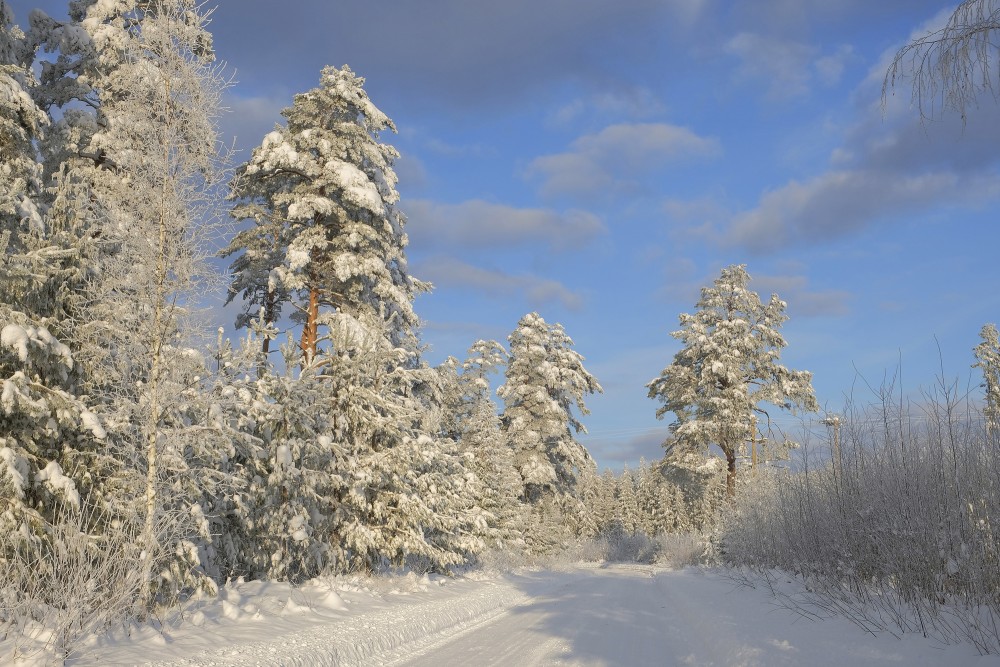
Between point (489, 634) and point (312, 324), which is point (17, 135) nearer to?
point (312, 324)

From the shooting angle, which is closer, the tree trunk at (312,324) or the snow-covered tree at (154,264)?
the snow-covered tree at (154,264)

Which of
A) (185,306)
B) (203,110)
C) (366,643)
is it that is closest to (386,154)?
(203,110)

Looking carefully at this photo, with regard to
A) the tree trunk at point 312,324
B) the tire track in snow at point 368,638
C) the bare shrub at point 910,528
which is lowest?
the tire track in snow at point 368,638

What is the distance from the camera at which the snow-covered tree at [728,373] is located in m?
28.6

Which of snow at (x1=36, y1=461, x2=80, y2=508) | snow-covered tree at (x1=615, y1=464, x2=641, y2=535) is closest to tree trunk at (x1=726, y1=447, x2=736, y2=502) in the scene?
snow at (x1=36, y1=461, x2=80, y2=508)

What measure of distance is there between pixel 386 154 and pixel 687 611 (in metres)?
16.2

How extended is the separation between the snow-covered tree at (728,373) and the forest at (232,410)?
21.6 feet

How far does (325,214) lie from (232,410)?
28.6 ft

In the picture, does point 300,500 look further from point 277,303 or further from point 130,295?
point 277,303

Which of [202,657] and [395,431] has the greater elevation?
[395,431]

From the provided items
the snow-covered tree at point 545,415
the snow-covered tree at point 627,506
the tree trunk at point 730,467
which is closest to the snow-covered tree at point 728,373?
the tree trunk at point 730,467

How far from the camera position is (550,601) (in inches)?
594

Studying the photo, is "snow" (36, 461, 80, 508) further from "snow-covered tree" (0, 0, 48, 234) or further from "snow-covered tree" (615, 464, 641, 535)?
"snow-covered tree" (615, 464, 641, 535)

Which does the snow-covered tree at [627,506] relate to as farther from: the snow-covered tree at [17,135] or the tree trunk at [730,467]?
the snow-covered tree at [17,135]
